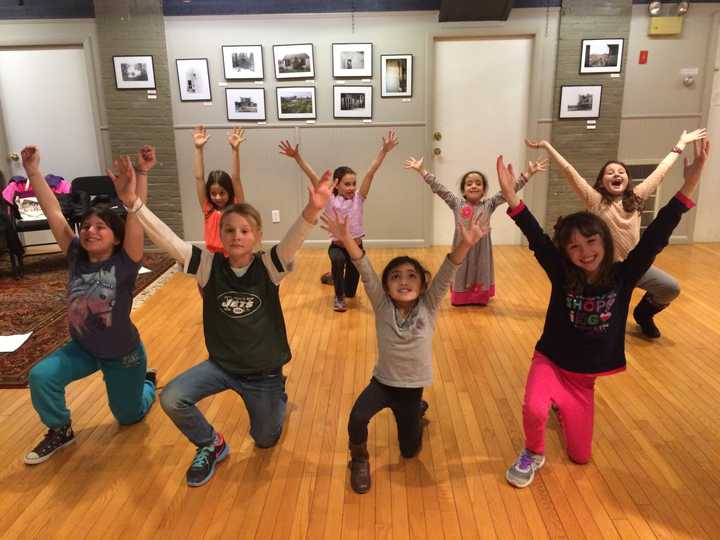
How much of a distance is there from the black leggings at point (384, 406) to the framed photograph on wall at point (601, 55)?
15.5 ft

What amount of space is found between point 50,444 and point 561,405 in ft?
6.95

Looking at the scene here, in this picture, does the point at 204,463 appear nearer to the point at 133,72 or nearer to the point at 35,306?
the point at 35,306

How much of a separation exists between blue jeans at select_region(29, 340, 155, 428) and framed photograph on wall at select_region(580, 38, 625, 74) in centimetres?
513

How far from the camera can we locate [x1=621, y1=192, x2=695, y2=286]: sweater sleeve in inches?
75.8

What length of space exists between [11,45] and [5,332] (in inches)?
144

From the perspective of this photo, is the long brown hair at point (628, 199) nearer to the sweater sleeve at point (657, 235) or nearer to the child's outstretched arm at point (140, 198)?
the sweater sleeve at point (657, 235)

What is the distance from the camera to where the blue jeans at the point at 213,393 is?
6.79 feet

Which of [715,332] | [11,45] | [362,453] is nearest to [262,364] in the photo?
[362,453]

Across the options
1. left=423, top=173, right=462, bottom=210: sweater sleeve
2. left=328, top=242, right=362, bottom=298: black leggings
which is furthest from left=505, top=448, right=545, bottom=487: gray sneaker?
left=328, top=242, right=362, bottom=298: black leggings

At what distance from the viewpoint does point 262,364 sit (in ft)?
7.02

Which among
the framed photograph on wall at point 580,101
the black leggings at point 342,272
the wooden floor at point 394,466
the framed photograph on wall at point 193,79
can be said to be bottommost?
the wooden floor at point 394,466

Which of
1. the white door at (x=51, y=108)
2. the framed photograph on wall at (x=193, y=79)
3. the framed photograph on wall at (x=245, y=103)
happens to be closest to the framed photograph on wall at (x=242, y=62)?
the framed photograph on wall at (x=245, y=103)

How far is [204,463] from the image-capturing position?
6.88 feet

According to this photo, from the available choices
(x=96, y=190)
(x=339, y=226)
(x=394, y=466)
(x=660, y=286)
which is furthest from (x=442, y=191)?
(x=96, y=190)
